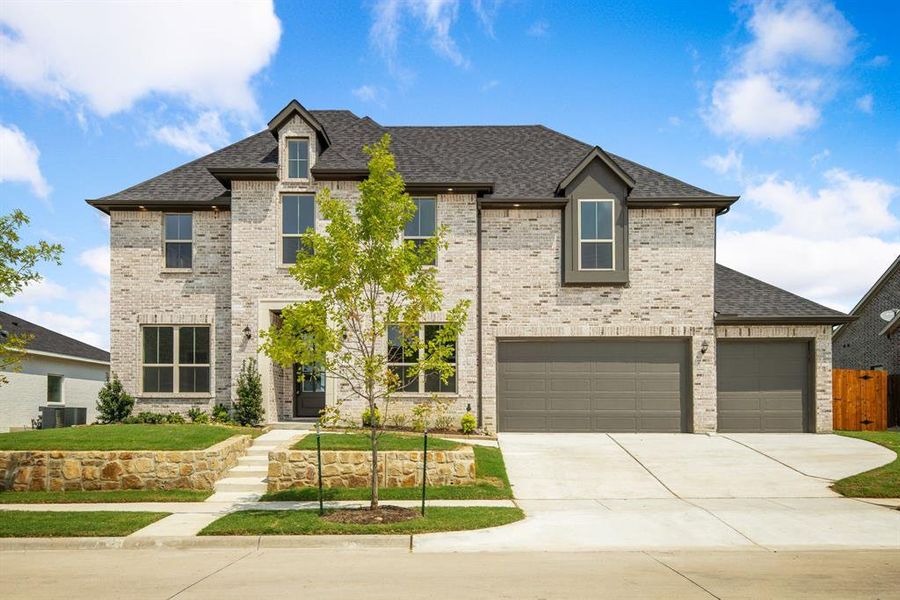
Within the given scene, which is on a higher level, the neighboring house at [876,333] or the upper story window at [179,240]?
the upper story window at [179,240]

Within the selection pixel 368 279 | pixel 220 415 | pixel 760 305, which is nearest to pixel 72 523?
pixel 368 279

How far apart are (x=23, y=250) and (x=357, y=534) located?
8.06 m

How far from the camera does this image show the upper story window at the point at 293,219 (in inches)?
762

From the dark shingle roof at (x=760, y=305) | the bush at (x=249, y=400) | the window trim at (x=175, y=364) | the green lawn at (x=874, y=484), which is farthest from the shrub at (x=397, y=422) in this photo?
the green lawn at (x=874, y=484)

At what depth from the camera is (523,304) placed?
1953 cm

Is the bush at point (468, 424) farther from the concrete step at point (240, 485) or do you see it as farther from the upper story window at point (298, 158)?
the upper story window at point (298, 158)

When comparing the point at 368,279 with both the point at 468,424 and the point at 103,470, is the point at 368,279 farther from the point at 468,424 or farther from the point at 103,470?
the point at 468,424

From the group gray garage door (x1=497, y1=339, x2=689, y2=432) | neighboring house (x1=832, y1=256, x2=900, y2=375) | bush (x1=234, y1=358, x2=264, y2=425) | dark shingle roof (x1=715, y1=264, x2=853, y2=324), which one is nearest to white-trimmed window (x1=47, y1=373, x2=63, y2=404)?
bush (x1=234, y1=358, x2=264, y2=425)

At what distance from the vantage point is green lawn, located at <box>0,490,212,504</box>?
12438 mm

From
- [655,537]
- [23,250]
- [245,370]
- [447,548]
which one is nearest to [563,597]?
[447,548]

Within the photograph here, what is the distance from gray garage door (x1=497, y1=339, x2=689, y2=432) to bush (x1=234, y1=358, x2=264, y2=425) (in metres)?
6.49

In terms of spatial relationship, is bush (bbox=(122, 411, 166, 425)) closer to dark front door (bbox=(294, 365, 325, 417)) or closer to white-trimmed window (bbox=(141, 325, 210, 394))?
white-trimmed window (bbox=(141, 325, 210, 394))

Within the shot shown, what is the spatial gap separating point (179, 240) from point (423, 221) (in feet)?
23.0

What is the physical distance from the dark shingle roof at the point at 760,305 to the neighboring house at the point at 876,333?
23.5 feet
